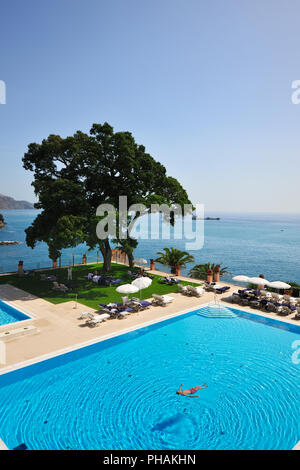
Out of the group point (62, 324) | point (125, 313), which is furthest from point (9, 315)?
point (125, 313)

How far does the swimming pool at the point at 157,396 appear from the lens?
8445mm

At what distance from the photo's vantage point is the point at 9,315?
691 inches

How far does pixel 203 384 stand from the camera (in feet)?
36.1

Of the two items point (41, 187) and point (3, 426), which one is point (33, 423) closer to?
point (3, 426)

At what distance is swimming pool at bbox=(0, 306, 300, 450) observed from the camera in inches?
332

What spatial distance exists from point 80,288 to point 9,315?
252 inches

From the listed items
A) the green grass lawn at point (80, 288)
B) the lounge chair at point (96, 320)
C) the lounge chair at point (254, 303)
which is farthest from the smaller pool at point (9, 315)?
the lounge chair at point (254, 303)

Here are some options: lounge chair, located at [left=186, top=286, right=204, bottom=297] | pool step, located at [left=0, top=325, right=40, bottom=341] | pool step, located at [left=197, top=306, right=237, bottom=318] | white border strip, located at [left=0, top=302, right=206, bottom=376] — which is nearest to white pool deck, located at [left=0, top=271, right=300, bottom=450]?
white border strip, located at [left=0, top=302, right=206, bottom=376]

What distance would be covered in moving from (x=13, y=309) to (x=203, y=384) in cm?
1289

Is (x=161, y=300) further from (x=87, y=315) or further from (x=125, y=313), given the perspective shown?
(x=87, y=315)

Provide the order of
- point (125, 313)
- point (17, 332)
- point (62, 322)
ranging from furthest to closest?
point (125, 313)
point (62, 322)
point (17, 332)

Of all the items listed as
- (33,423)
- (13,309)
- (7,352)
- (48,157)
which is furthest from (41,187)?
(33,423)

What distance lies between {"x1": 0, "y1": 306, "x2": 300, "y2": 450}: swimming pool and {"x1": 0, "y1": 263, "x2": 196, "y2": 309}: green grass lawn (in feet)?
20.7

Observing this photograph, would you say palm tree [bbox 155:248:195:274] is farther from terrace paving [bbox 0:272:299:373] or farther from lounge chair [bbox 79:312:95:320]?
lounge chair [bbox 79:312:95:320]
